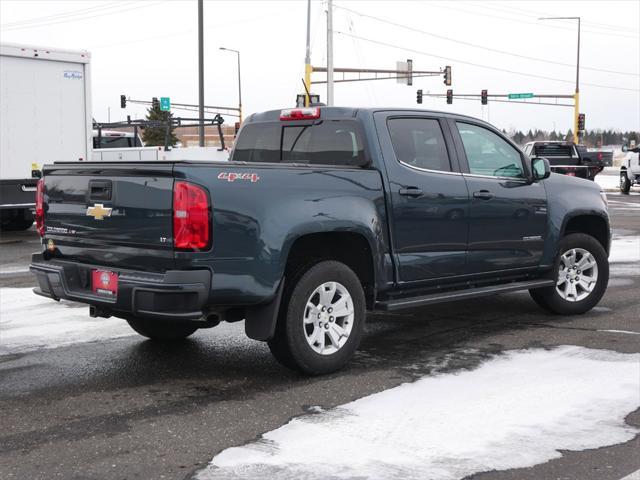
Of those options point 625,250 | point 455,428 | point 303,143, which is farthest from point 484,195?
point 625,250

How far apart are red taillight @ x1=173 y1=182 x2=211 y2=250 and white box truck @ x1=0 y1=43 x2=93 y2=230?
11.3m

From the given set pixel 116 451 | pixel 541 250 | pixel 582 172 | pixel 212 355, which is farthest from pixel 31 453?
pixel 582 172

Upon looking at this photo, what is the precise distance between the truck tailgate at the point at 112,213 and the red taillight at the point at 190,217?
0.19 feet

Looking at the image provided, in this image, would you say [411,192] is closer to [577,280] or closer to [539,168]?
[539,168]

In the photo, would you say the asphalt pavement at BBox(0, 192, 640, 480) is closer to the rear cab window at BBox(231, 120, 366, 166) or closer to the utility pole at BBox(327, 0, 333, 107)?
the rear cab window at BBox(231, 120, 366, 166)

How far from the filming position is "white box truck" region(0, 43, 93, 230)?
15.5 meters

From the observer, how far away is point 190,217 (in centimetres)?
517

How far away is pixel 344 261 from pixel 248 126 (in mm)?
1718

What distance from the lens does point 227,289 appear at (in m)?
5.30

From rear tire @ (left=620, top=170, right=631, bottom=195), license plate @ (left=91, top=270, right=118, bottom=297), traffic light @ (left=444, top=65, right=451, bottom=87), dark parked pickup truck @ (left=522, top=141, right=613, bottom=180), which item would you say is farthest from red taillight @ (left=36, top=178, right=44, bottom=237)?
traffic light @ (left=444, top=65, right=451, bottom=87)

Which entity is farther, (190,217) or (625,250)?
(625,250)

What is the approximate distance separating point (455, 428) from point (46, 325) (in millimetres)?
4303

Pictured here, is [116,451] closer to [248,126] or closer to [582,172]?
[248,126]

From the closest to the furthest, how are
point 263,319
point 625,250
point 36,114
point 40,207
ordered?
1. point 263,319
2. point 40,207
3. point 625,250
4. point 36,114
